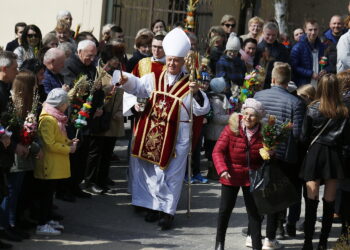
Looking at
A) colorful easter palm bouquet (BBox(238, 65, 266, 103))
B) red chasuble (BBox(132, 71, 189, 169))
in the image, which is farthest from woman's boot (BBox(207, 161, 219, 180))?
red chasuble (BBox(132, 71, 189, 169))

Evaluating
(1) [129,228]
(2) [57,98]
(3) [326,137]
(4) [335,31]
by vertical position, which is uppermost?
(4) [335,31]

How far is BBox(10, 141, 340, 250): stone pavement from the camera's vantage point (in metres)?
8.73

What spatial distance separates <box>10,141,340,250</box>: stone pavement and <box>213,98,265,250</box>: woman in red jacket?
0.61 m

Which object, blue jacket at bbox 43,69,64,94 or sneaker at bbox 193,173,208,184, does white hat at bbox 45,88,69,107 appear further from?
sneaker at bbox 193,173,208,184

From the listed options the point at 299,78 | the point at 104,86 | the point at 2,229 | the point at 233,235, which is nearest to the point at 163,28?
the point at 299,78

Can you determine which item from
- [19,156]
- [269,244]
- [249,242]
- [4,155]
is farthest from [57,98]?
[269,244]

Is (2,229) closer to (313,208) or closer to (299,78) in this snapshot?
(313,208)

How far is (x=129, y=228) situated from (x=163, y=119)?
4.38 feet

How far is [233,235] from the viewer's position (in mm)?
9445

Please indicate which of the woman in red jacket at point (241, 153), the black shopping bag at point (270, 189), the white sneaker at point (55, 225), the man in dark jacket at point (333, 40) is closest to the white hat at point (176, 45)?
the woman in red jacket at point (241, 153)

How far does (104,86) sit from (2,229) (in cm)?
283

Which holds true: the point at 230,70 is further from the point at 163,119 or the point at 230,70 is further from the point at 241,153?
the point at 241,153

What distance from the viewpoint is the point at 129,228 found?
947 centimetres

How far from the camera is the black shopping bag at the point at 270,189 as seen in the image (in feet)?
27.6
